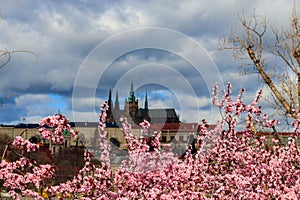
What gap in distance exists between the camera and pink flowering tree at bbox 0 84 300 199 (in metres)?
6.24

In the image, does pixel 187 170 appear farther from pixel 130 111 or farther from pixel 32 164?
pixel 130 111

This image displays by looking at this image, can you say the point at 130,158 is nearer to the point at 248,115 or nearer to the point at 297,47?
the point at 248,115

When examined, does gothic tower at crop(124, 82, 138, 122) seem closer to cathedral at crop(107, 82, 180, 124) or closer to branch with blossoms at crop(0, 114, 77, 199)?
cathedral at crop(107, 82, 180, 124)

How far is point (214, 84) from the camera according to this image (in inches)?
315

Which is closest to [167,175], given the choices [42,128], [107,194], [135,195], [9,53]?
[135,195]

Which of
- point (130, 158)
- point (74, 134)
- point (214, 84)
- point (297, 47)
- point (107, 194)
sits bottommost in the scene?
point (107, 194)

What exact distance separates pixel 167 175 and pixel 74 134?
6.15 feet

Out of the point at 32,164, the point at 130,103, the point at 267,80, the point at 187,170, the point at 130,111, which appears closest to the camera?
the point at 32,164

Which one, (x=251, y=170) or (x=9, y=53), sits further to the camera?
(x=251, y=170)

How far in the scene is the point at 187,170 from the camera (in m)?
6.73

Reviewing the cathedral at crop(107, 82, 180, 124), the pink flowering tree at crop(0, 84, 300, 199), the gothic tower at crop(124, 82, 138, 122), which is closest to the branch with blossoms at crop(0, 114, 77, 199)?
the pink flowering tree at crop(0, 84, 300, 199)

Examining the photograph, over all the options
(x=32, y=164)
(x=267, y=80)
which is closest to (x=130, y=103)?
(x=267, y=80)

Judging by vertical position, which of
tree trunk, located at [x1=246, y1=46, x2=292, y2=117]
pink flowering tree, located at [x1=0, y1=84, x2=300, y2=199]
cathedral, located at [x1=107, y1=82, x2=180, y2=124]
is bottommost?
pink flowering tree, located at [x1=0, y1=84, x2=300, y2=199]

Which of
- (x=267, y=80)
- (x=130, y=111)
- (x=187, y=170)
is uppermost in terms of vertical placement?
(x=267, y=80)
